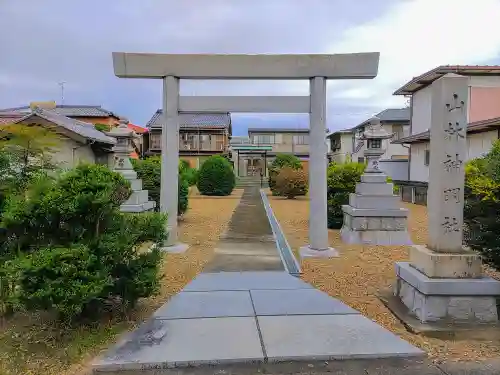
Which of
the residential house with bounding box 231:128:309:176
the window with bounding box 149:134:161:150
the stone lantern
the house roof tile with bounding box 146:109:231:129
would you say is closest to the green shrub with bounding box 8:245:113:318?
the stone lantern

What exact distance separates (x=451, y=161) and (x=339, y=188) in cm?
637

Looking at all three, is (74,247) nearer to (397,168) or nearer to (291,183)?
(291,183)

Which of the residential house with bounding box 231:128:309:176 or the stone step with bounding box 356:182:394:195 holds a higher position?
the residential house with bounding box 231:128:309:176

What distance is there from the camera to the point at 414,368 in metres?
3.27

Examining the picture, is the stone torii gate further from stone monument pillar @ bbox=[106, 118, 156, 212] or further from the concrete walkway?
the concrete walkway

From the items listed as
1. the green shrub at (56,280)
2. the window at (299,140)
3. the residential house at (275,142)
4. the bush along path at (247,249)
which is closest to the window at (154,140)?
the residential house at (275,142)

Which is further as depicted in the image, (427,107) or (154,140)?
(154,140)

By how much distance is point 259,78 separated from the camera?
7.52 meters

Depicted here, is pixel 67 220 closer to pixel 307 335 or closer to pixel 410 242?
pixel 307 335

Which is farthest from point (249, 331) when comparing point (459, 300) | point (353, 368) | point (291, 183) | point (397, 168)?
point (397, 168)

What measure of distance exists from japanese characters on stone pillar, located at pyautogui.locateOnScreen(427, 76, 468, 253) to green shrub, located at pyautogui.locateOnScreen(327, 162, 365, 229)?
6180 millimetres

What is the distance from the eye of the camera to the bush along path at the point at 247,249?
664 cm

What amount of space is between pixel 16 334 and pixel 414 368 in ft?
12.0

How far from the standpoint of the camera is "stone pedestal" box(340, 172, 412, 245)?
8898 mm
